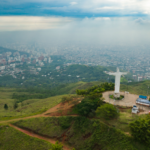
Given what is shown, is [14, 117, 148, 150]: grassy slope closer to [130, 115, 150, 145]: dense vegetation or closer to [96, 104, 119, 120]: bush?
[130, 115, 150, 145]: dense vegetation

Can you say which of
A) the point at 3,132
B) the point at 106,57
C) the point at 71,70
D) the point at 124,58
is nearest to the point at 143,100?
the point at 3,132

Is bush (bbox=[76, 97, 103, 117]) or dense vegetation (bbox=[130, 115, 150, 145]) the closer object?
dense vegetation (bbox=[130, 115, 150, 145])

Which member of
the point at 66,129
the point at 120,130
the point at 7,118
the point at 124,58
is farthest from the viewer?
the point at 124,58

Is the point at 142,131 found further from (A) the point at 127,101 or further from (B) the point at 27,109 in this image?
(B) the point at 27,109

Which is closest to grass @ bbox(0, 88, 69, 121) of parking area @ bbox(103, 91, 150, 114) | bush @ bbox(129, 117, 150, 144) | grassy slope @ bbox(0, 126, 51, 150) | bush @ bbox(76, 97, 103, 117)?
grassy slope @ bbox(0, 126, 51, 150)

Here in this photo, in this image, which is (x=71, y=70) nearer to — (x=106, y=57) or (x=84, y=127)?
(x=106, y=57)

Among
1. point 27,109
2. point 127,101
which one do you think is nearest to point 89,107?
point 127,101

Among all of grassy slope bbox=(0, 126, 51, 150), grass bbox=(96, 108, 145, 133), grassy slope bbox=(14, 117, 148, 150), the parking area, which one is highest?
the parking area
